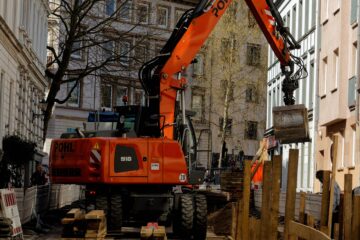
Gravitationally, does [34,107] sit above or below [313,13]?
below

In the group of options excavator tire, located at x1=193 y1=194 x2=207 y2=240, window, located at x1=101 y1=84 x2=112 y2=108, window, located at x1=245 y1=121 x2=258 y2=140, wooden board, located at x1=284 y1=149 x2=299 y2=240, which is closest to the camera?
wooden board, located at x1=284 y1=149 x2=299 y2=240

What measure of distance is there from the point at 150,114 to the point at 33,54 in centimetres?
2409

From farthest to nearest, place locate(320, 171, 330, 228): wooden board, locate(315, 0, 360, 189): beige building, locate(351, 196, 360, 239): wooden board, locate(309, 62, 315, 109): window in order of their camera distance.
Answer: locate(309, 62, 315, 109): window
locate(315, 0, 360, 189): beige building
locate(320, 171, 330, 228): wooden board
locate(351, 196, 360, 239): wooden board

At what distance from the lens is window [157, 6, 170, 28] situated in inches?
2827

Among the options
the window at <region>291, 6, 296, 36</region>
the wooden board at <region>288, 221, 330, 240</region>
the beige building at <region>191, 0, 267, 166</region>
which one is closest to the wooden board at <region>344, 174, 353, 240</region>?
the wooden board at <region>288, 221, 330, 240</region>

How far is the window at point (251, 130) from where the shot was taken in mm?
76125

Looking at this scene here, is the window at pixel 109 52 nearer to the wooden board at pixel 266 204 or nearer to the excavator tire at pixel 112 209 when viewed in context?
the excavator tire at pixel 112 209

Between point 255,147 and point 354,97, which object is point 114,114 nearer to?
point 354,97

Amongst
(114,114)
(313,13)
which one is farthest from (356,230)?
(313,13)

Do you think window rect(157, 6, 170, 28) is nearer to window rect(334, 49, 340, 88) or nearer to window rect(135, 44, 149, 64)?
window rect(135, 44, 149, 64)

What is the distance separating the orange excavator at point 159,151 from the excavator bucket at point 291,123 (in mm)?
533

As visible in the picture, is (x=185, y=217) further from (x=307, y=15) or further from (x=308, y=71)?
(x=307, y=15)

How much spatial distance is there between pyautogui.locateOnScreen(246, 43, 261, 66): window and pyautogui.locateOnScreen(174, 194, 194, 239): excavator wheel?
58.4 metres

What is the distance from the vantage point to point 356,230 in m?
9.74
